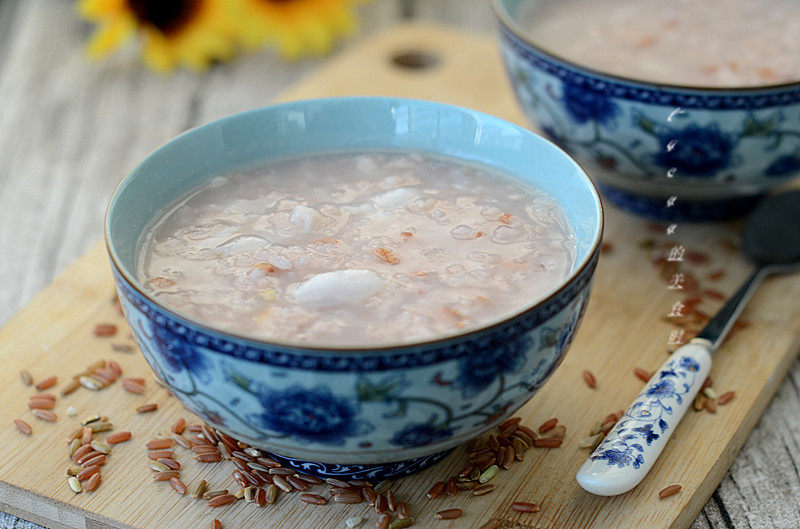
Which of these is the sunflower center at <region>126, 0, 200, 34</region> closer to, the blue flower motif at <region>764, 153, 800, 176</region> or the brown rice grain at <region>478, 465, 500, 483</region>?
the blue flower motif at <region>764, 153, 800, 176</region>

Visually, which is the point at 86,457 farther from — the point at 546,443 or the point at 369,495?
the point at 546,443

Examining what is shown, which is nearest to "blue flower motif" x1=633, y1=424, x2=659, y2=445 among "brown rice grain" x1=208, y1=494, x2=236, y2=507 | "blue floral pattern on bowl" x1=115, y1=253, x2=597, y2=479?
"blue floral pattern on bowl" x1=115, y1=253, x2=597, y2=479

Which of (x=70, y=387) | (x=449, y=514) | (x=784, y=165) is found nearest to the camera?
(x=449, y=514)

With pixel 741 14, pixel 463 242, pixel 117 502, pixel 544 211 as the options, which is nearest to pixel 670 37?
pixel 741 14

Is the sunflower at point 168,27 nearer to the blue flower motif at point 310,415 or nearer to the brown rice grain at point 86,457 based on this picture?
the brown rice grain at point 86,457

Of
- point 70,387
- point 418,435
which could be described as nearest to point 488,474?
point 418,435

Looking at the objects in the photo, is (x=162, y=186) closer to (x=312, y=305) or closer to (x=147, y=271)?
(x=147, y=271)
